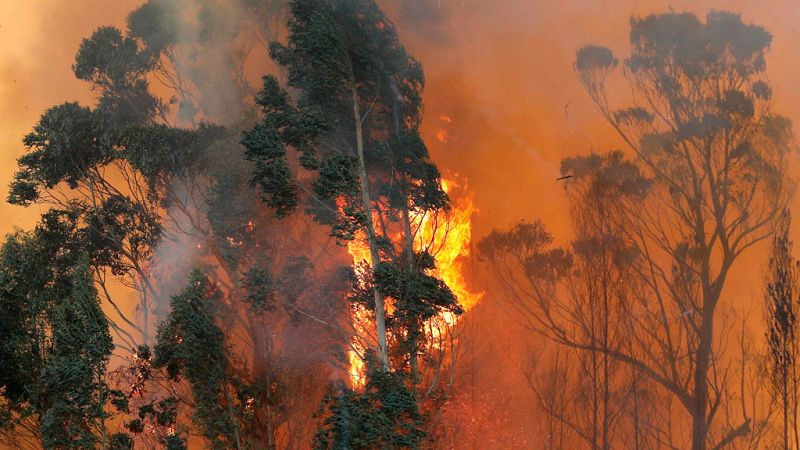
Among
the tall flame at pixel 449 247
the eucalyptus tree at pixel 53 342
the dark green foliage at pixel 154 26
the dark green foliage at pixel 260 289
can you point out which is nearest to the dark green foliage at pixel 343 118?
the tall flame at pixel 449 247

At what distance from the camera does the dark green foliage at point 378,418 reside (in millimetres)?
9086

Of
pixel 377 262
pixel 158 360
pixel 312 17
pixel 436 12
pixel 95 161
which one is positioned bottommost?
pixel 158 360

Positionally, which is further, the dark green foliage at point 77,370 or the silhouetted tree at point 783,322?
the silhouetted tree at point 783,322

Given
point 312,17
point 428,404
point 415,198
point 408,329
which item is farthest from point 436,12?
point 428,404

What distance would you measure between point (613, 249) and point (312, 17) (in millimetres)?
5291

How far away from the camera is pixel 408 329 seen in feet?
32.8

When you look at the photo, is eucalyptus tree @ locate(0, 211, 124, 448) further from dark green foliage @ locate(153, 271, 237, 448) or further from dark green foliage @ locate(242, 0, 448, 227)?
dark green foliage @ locate(242, 0, 448, 227)

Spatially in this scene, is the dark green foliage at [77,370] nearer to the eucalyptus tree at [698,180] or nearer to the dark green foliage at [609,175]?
the eucalyptus tree at [698,180]

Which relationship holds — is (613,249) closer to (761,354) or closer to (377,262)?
(761,354)

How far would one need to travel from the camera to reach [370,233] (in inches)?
403

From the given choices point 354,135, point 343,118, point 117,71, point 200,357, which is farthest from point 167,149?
point 200,357

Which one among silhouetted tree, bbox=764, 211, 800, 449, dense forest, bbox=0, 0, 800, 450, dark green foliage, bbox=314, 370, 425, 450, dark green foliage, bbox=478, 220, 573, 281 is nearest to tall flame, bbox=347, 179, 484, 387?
dense forest, bbox=0, 0, 800, 450

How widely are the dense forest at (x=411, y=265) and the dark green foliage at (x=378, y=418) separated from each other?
0.11 feet

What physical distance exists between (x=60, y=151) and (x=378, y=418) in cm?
655
